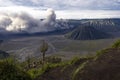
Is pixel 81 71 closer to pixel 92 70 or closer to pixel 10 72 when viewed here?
pixel 92 70

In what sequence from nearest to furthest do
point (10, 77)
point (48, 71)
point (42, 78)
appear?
point (10, 77) < point (42, 78) < point (48, 71)

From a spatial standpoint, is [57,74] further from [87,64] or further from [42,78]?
[87,64]

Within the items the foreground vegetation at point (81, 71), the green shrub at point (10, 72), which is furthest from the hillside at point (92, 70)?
the green shrub at point (10, 72)

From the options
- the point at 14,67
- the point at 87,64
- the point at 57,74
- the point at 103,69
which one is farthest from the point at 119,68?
the point at 14,67

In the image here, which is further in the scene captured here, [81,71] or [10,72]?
[81,71]

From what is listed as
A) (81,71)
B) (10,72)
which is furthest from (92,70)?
(10,72)

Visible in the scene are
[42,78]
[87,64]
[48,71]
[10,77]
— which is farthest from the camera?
[48,71]

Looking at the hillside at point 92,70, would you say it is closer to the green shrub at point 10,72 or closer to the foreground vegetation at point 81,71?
the foreground vegetation at point 81,71

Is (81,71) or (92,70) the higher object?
(92,70)

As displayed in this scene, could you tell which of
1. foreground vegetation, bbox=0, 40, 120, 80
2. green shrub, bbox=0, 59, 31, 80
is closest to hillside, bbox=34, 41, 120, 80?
foreground vegetation, bbox=0, 40, 120, 80

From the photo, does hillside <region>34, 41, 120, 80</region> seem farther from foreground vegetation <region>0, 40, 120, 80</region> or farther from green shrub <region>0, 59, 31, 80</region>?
green shrub <region>0, 59, 31, 80</region>

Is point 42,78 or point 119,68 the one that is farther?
point 42,78
